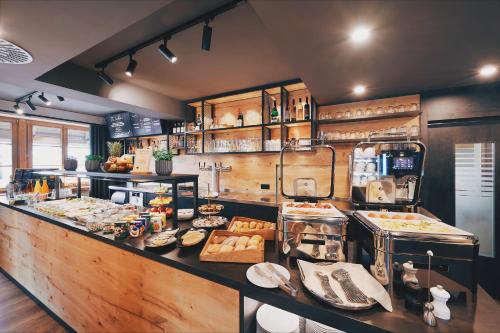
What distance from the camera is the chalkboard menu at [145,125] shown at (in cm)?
469

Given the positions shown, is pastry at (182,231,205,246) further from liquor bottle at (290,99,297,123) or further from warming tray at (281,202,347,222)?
liquor bottle at (290,99,297,123)

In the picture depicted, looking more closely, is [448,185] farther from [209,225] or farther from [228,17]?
[228,17]

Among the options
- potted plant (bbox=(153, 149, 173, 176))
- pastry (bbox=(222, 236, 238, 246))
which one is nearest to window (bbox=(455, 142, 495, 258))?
pastry (bbox=(222, 236, 238, 246))

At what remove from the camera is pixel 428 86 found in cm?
272

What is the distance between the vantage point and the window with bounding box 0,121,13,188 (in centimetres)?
434

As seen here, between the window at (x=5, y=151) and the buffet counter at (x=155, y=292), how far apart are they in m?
3.10

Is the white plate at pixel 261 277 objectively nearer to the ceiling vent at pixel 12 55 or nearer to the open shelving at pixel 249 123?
the open shelving at pixel 249 123

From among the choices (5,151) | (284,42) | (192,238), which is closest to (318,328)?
(192,238)

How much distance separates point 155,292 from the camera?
133 centimetres

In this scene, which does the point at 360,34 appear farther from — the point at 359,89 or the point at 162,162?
the point at 162,162

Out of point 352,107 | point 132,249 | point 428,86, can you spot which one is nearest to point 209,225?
point 132,249

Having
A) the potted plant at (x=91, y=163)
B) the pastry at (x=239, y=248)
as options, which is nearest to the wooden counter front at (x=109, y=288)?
the pastry at (x=239, y=248)

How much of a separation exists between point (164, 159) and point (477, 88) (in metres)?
3.76

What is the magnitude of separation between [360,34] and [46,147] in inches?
257
